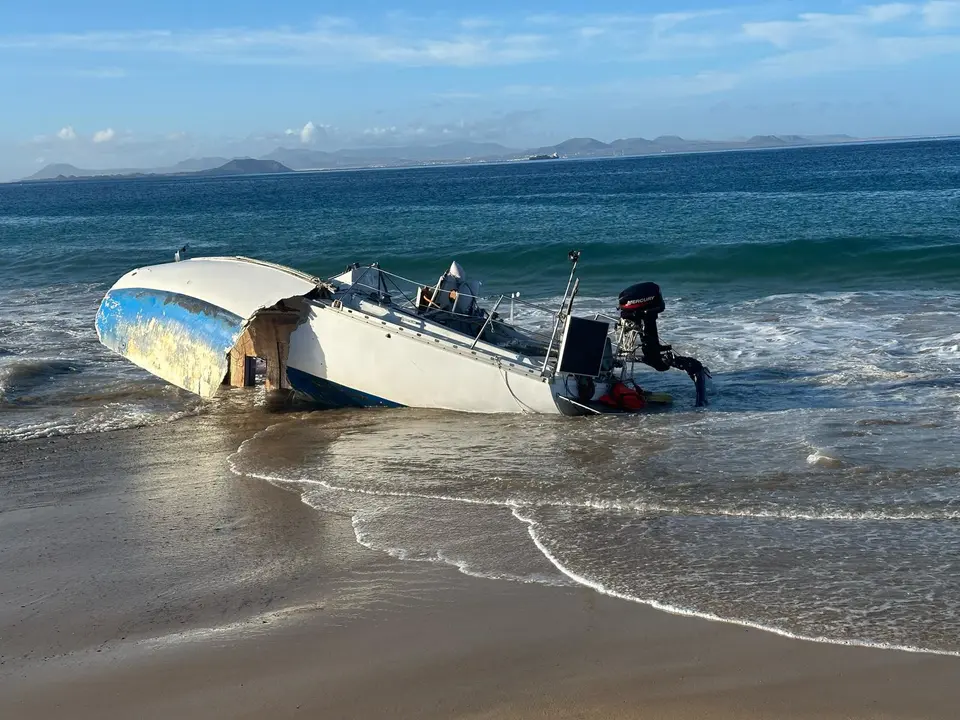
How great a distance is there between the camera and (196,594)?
637 centimetres

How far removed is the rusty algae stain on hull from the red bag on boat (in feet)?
14.0

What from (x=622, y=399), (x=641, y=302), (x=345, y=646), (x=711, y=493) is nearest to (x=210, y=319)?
(x=622, y=399)

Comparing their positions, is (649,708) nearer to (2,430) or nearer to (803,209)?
(2,430)

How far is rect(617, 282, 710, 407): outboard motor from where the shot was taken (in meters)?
11.4

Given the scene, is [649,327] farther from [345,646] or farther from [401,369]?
[345,646]

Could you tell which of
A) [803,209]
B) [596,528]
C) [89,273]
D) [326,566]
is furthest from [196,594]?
[803,209]

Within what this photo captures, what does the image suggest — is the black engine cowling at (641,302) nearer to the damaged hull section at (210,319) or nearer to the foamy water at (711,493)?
the foamy water at (711,493)

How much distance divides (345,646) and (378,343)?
597cm

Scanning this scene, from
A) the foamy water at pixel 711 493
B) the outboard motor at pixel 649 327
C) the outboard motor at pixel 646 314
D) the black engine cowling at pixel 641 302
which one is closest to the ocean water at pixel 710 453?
the foamy water at pixel 711 493

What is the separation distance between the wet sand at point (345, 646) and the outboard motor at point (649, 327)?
4.95 metres

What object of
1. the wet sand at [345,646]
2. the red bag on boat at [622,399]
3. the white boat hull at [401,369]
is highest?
the white boat hull at [401,369]

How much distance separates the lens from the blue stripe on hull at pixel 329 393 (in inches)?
456

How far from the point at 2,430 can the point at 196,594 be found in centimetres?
611

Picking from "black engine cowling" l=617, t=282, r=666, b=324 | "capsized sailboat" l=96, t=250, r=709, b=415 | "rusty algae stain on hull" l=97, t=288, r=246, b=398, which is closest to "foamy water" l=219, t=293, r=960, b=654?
"capsized sailboat" l=96, t=250, r=709, b=415
